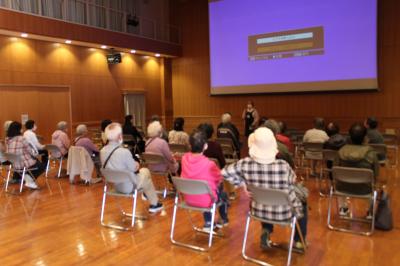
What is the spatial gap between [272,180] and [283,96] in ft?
33.7

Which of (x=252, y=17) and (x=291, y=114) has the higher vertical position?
(x=252, y=17)

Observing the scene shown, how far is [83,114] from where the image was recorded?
43.2 feet

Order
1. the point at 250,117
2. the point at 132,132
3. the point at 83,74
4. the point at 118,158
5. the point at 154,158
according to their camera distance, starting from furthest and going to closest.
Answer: the point at 83,74
the point at 250,117
the point at 132,132
the point at 154,158
the point at 118,158

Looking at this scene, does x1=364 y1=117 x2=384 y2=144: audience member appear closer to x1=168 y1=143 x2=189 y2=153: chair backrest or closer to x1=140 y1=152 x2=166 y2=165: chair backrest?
x1=168 y1=143 x2=189 y2=153: chair backrest

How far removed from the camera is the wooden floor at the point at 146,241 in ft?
11.9

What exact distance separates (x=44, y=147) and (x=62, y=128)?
22.5 inches

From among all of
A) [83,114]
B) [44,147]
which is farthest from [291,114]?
[44,147]

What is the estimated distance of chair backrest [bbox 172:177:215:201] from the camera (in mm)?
3596

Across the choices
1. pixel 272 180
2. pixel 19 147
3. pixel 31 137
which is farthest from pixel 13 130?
pixel 272 180

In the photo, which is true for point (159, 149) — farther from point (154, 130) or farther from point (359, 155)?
point (359, 155)

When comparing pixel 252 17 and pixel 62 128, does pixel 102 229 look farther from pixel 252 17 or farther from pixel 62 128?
pixel 252 17

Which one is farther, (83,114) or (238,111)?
(238,111)

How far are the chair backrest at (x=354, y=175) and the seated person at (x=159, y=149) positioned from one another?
8.11 feet

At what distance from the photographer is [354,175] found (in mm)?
3975
